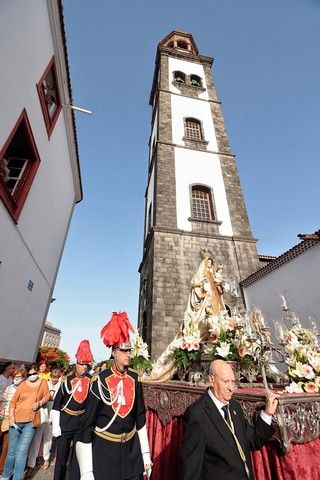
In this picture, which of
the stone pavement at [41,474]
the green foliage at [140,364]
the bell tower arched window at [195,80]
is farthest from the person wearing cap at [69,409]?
the bell tower arched window at [195,80]

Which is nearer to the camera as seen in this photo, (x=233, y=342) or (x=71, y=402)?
(x=233, y=342)

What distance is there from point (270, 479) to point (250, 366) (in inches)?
70.6

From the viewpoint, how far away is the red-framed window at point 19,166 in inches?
251

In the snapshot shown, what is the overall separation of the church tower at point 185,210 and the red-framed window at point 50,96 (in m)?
6.33

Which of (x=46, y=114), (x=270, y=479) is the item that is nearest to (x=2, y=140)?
(x=46, y=114)

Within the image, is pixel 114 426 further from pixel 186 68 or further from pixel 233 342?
pixel 186 68

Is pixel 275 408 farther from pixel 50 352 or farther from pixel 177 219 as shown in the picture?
pixel 50 352

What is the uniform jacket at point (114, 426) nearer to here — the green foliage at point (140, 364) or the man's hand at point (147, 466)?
the man's hand at point (147, 466)

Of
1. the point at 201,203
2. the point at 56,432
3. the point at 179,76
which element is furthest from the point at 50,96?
the point at 179,76

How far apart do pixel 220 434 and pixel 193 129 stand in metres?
18.7

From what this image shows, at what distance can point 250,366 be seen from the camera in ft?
13.4

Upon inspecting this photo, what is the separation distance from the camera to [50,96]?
912 cm

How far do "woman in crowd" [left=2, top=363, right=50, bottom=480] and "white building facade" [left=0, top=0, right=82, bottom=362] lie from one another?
2.25 metres

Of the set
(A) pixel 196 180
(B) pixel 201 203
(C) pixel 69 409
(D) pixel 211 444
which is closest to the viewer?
(D) pixel 211 444
